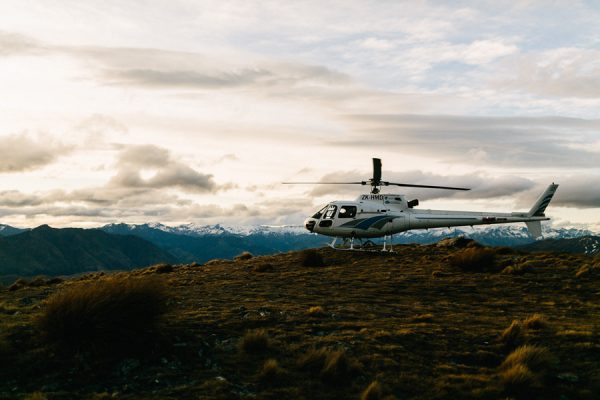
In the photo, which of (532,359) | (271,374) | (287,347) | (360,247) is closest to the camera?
(271,374)

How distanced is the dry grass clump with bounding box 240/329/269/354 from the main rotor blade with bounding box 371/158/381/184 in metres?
22.3

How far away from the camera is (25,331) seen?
12.5 metres

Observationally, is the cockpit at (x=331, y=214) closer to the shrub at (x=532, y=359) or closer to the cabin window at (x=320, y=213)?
the cabin window at (x=320, y=213)

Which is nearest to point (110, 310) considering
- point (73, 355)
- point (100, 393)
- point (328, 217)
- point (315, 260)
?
point (73, 355)

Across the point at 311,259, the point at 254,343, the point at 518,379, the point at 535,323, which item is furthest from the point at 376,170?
the point at 518,379

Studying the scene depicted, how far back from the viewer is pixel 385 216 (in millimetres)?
33969

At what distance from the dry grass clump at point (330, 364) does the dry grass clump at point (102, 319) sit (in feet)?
13.8

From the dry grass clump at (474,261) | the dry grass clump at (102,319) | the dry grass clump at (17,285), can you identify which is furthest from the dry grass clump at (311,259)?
the dry grass clump at (102,319)

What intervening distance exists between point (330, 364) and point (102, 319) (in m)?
5.73

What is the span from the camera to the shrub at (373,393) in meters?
9.16

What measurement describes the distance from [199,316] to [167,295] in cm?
228

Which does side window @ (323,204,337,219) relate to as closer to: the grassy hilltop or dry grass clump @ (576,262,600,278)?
the grassy hilltop

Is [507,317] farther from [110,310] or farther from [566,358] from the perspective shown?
[110,310]

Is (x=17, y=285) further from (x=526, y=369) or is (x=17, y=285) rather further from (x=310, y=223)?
(x=526, y=369)
